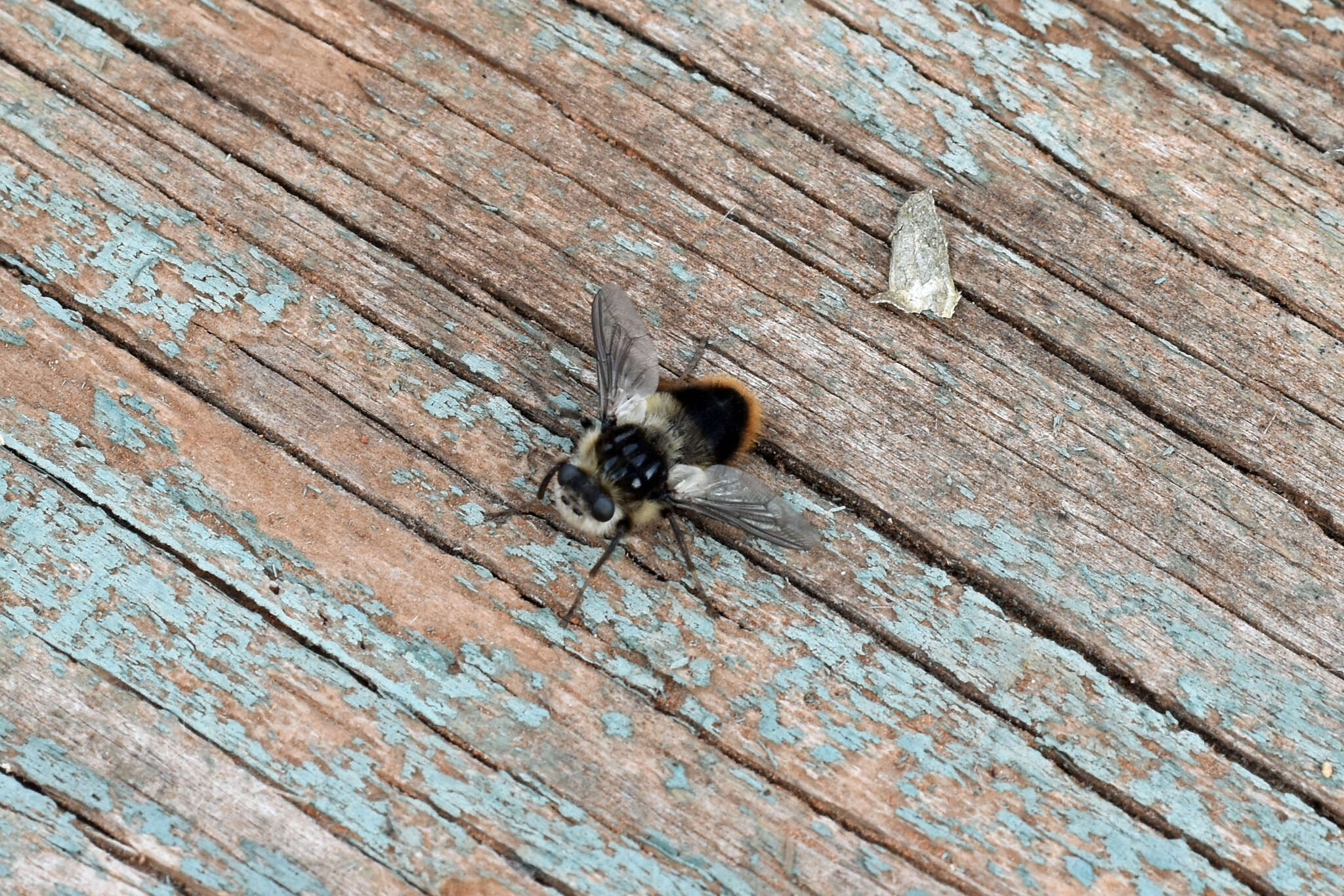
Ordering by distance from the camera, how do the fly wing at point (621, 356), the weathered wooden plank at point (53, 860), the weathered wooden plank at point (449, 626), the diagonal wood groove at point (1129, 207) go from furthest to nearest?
1. the diagonal wood groove at point (1129, 207)
2. the fly wing at point (621, 356)
3. the weathered wooden plank at point (449, 626)
4. the weathered wooden plank at point (53, 860)

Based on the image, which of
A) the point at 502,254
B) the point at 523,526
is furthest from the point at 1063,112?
the point at 523,526

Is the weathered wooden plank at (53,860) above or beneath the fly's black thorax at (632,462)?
beneath

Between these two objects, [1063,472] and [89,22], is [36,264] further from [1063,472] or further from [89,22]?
[1063,472]

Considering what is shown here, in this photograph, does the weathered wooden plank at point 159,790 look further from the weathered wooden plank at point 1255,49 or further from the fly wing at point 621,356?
the weathered wooden plank at point 1255,49

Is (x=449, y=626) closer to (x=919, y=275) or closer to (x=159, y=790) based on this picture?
(x=159, y=790)

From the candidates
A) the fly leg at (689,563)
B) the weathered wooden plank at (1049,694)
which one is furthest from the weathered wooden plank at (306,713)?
the fly leg at (689,563)

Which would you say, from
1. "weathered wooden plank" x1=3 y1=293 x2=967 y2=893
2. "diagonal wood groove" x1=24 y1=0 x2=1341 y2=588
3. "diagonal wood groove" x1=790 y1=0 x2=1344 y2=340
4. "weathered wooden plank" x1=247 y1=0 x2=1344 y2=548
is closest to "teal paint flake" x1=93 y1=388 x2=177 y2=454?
"weathered wooden plank" x1=3 y1=293 x2=967 y2=893

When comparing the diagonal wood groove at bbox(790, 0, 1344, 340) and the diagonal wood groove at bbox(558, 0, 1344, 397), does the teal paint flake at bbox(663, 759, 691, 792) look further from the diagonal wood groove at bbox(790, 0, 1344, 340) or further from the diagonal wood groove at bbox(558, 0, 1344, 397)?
the diagonal wood groove at bbox(790, 0, 1344, 340)
